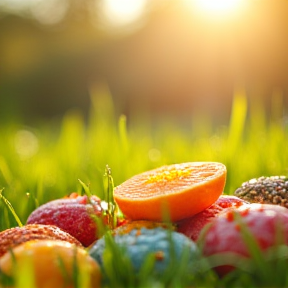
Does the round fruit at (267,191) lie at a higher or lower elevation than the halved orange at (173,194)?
lower

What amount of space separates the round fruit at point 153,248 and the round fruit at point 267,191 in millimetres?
434

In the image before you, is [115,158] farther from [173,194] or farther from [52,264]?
[52,264]

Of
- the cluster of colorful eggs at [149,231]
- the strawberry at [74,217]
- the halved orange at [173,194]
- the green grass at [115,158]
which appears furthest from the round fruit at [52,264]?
the green grass at [115,158]

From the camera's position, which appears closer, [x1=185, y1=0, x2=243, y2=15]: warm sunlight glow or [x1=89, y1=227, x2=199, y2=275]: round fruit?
[x1=89, y1=227, x2=199, y2=275]: round fruit

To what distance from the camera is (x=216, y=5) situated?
5.89 m

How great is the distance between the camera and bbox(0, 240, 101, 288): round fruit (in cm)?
89

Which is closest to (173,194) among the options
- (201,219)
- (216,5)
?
(201,219)

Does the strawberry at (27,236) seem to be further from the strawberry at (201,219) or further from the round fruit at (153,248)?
the strawberry at (201,219)

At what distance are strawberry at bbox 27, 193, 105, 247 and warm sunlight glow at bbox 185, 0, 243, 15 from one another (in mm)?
4654

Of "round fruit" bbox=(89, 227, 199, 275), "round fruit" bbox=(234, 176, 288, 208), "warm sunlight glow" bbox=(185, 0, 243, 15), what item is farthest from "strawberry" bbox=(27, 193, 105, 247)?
"warm sunlight glow" bbox=(185, 0, 243, 15)

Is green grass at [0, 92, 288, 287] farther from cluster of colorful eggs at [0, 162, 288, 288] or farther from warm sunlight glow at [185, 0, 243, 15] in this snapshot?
warm sunlight glow at [185, 0, 243, 15]

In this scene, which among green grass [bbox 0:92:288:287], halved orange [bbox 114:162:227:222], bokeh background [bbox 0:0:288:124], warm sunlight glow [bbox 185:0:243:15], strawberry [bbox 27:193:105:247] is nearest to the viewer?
halved orange [bbox 114:162:227:222]

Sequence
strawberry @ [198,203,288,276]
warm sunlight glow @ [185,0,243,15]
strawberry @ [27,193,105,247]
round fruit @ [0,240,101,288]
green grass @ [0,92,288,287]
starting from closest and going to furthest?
round fruit @ [0,240,101,288] → strawberry @ [198,203,288,276] → strawberry @ [27,193,105,247] → green grass @ [0,92,288,287] → warm sunlight glow @ [185,0,243,15]

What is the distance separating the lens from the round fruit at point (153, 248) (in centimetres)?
97
